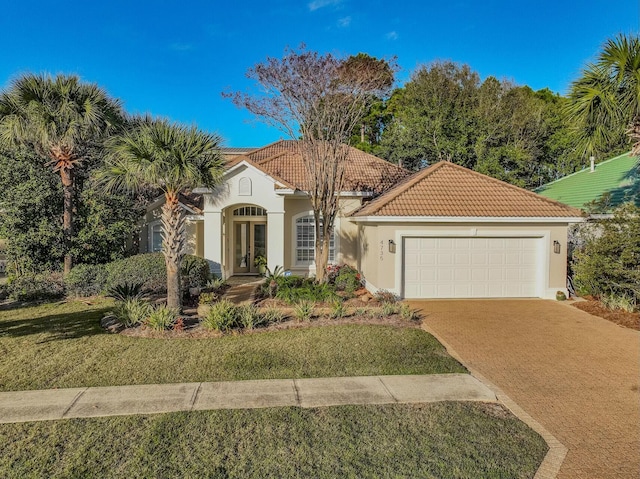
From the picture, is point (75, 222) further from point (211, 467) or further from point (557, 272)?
point (557, 272)

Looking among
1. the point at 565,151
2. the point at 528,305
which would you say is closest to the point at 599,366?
the point at 528,305

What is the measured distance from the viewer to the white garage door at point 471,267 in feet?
44.0

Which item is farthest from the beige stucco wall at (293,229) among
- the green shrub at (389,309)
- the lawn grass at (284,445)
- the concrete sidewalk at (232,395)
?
the lawn grass at (284,445)

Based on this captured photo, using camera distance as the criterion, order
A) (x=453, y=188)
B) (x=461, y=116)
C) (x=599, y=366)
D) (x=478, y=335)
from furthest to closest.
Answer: (x=461, y=116) < (x=453, y=188) < (x=478, y=335) < (x=599, y=366)

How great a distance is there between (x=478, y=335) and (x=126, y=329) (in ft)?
28.6

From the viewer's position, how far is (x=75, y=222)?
1477cm

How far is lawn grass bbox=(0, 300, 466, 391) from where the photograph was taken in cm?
678

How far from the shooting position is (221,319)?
30.5ft

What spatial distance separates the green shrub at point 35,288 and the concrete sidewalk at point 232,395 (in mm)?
8484

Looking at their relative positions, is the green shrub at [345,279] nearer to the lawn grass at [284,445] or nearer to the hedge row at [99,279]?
the hedge row at [99,279]

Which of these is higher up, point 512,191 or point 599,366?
point 512,191

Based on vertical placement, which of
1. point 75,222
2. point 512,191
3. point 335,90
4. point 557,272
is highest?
point 335,90

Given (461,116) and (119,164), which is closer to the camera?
(119,164)

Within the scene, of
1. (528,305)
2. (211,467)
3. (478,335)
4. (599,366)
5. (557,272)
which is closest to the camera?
(211,467)
